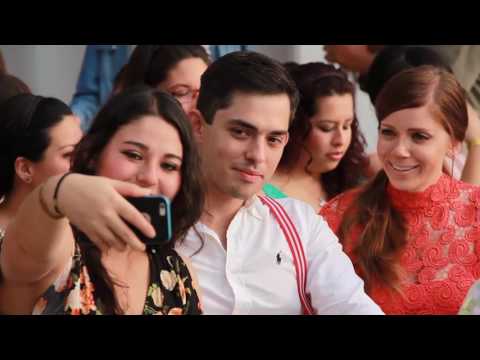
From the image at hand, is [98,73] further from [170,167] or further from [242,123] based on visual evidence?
[170,167]

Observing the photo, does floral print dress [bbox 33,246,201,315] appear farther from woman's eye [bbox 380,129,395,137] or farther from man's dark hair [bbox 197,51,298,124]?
woman's eye [bbox 380,129,395,137]

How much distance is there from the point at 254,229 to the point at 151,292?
0.28 meters

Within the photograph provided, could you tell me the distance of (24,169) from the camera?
5.30 feet

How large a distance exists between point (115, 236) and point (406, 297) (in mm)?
885

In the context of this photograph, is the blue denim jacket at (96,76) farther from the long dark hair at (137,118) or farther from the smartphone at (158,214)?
the smartphone at (158,214)

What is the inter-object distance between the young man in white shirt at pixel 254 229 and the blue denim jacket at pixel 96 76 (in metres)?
0.80

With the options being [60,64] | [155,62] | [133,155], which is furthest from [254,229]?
[60,64]

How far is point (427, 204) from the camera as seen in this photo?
1817 mm

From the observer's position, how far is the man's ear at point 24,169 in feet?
5.28

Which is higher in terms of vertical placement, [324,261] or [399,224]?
[399,224]

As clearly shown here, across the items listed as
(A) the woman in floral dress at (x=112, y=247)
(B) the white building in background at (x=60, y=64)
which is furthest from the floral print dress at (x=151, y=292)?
(B) the white building in background at (x=60, y=64)
